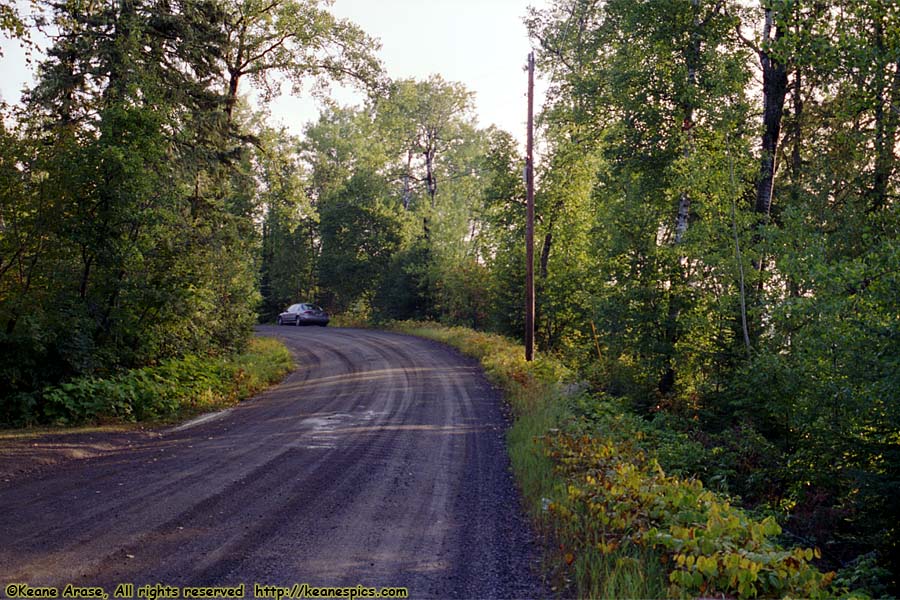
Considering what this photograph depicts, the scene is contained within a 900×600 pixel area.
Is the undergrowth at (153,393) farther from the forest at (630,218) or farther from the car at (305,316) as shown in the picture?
the car at (305,316)

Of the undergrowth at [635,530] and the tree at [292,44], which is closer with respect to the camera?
the undergrowth at [635,530]

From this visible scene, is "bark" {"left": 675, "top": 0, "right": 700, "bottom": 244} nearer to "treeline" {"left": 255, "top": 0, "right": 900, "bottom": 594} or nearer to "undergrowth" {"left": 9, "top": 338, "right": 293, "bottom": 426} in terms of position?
"treeline" {"left": 255, "top": 0, "right": 900, "bottom": 594}

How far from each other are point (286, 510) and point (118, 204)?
7.64 metres

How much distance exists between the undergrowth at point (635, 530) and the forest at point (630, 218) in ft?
5.73

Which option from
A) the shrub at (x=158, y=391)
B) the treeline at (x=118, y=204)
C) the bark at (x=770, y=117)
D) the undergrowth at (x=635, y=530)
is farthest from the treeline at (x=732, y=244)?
the shrub at (x=158, y=391)

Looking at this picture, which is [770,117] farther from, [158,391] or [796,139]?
[158,391]

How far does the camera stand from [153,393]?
1252cm

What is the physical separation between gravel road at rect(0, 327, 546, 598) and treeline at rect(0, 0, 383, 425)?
2.60 metres

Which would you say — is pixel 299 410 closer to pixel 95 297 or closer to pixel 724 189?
pixel 95 297

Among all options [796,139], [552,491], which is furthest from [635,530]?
[796,139]

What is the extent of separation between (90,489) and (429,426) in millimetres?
6113

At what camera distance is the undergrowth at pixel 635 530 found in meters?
4.48

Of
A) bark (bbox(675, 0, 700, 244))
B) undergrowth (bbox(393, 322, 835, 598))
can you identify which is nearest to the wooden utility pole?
bark (bbox(675, 0, 700, 244))

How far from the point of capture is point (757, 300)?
14.7 meters
